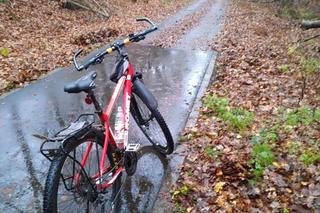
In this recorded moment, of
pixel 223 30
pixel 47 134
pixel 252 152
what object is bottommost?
pixel 223 30

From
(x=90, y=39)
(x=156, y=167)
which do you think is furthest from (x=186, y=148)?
(x=90, y=39)

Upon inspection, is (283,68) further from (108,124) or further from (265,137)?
(108,124)

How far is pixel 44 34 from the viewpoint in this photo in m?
13.3

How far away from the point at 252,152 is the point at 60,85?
519 centimetres

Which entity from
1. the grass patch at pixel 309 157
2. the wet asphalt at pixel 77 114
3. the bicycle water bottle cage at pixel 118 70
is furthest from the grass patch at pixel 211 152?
the bicycle water bottle cage at pixel 118 70

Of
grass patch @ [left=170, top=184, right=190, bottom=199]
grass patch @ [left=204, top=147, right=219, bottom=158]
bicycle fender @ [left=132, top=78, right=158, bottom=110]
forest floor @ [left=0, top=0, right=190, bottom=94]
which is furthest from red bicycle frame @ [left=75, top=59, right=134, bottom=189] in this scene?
forest floor @ [left=0, top=0, right=190, bottom=94]

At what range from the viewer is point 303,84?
7.29 metres

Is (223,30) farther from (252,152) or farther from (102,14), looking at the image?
(252,152)

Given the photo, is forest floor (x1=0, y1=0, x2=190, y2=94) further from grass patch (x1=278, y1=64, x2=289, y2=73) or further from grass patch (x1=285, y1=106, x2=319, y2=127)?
grass patch (x1=285, y1=106, x2=319, y2=127)

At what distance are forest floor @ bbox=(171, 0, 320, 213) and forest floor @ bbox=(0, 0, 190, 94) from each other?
479cm

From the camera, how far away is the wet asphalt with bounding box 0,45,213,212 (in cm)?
440

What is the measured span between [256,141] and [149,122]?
159cm

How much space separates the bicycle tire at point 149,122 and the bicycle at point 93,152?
0.6 inches

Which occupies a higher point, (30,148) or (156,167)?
(30,148)
